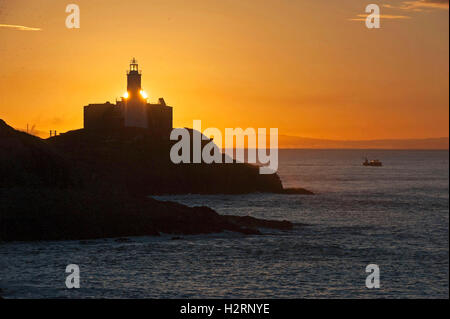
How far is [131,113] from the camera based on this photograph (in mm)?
110188

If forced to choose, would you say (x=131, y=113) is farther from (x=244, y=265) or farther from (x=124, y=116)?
(x=244, y=265)

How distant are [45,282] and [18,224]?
14634 mm

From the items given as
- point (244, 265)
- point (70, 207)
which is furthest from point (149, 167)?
point (244, 265)

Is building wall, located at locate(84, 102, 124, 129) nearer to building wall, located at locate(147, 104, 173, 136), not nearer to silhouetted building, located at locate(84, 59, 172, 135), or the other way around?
silhouetted building, located at locate(84, 59, 172, 135)

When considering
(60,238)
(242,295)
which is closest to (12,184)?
(60,238)

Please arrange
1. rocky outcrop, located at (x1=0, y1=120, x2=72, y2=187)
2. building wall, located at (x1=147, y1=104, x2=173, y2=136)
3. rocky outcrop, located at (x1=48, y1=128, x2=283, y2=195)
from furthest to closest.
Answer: building wall, located at (x1=147, y1=104, x2=173, y2=136) → rocky outcrop, located at (x1=48, y1=128, x2=283, y2=195) → rocky outcrop, located at (x1=0, y1=120, x2=72, y2=187)

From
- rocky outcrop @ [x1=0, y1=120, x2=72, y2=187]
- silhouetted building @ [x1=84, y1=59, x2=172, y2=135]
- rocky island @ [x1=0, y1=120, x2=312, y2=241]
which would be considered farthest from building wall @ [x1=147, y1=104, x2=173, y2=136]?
rocky outcrop @ [x1=0, y1=120, x2=72, y2=187]

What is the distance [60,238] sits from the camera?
1825 inches

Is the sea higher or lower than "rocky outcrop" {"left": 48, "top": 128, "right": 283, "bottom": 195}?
lower

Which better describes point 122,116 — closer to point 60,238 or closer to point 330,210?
point 330,210

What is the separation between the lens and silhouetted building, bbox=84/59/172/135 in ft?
356

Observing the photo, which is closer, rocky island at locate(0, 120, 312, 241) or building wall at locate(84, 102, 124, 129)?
rocky island at locate(0, 120, 312, 241)

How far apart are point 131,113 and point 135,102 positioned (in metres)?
2.18
